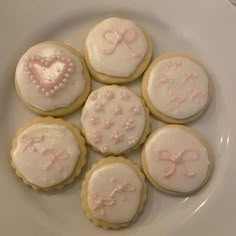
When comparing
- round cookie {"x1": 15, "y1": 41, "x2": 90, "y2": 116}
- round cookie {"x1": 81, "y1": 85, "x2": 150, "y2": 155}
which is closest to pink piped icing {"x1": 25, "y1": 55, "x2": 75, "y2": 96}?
round cookie {"x1": 15, "y1": 41, "x2": 90, "y2": 116}

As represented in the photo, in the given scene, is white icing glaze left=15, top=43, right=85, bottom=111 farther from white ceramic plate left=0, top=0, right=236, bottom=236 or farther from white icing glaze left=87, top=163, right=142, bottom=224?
white icing glaze left=87, top=163, right=142, bottom=224

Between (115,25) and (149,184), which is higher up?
(115,25)

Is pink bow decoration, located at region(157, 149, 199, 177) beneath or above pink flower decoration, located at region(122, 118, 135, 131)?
beneath

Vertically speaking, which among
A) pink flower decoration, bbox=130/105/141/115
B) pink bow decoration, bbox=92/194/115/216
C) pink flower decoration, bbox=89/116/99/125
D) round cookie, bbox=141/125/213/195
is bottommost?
pink bow decoration, bbox=92/194/115/216

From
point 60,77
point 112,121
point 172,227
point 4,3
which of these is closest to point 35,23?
point 4,3

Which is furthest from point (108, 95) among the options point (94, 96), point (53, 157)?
point (53, 157)

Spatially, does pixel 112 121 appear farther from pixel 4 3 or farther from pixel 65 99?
pixel 4 3

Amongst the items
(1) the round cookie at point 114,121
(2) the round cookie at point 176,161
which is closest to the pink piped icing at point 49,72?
(1) the round cookie at point 114,121
